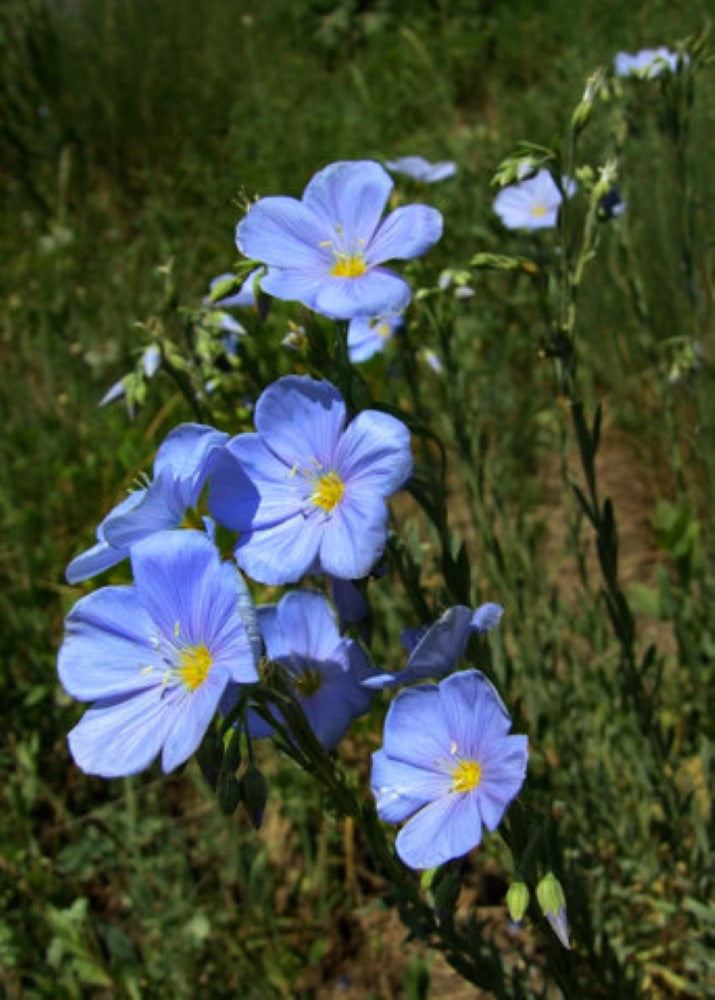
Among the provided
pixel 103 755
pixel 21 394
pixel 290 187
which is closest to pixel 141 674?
pixel 103 755

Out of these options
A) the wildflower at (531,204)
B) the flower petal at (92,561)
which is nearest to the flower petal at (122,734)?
the flower petal at (92,561)

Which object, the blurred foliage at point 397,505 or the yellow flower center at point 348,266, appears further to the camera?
the blurred foliage at point 397,505

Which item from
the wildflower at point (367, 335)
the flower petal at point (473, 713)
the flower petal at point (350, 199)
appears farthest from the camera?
the wildflower at point (367, 335)

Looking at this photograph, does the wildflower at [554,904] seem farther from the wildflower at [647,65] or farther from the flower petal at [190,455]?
the wildflower at [647,65]

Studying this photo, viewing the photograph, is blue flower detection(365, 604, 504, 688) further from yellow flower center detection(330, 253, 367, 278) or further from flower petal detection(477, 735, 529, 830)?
yellow flower center detection(330, 253, 367, 278)

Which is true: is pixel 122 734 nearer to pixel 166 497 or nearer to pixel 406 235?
pixel 166 497

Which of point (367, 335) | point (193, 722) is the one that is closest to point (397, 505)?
point (367, 335)

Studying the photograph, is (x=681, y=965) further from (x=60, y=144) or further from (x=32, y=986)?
(x=60, y=144)

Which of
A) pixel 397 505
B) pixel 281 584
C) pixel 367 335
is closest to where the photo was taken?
pixel 281 584
